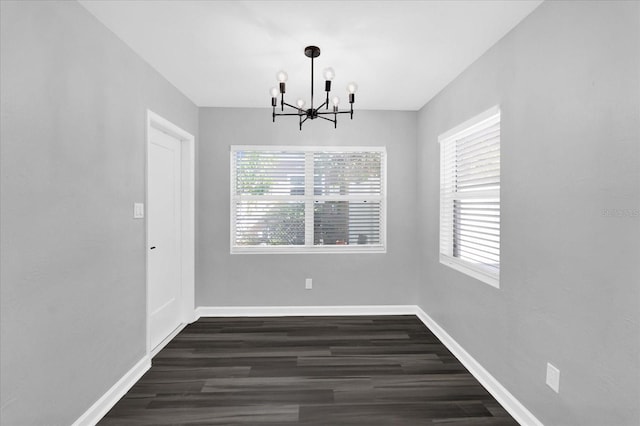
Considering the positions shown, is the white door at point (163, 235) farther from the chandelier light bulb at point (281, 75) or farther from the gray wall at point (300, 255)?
the chandelier light bulb at point (281, 75)

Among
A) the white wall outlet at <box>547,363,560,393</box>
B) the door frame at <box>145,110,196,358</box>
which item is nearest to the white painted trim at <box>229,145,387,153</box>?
the door frame at <box>145,110,196,358</box>

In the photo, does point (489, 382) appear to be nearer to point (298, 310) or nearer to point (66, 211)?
point (298, 310)

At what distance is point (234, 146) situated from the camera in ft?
13.0

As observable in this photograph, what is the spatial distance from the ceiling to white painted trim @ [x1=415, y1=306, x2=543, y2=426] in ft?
7.96

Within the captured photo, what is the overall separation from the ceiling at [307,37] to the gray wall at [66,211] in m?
0.31

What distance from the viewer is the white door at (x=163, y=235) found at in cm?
306

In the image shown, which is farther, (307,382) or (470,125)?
(470,125)

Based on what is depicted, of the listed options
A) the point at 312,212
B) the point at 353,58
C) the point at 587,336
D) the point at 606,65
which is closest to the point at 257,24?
the point at 353,58

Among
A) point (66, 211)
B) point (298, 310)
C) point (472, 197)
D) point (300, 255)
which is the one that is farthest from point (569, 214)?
point (298, 310)

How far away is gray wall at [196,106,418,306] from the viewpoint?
3.96 meters

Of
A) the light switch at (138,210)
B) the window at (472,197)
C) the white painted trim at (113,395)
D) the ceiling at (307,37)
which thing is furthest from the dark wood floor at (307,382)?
the ceiling at (307,37)

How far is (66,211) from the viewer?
184cm

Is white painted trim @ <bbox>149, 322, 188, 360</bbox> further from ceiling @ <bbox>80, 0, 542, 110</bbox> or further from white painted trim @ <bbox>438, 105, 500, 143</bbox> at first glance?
white painted trim @ <bbox>438, 105, 500, 143</bbox>

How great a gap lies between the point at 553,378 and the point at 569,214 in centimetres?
92
